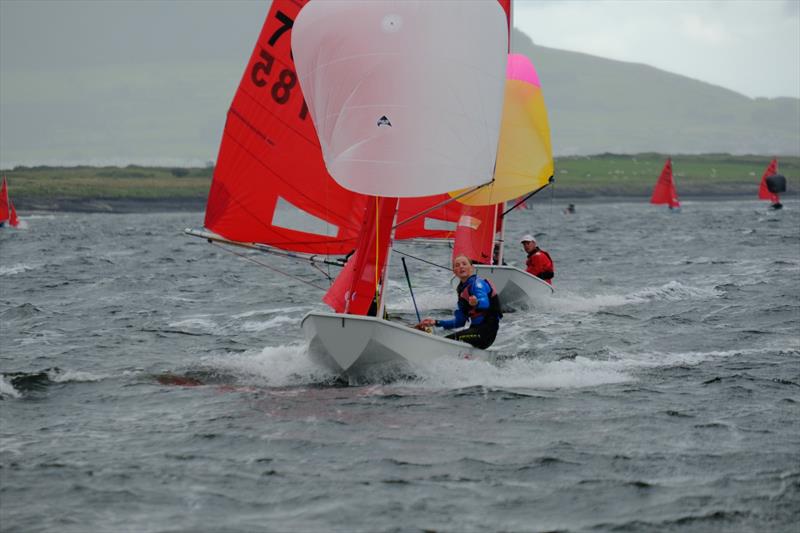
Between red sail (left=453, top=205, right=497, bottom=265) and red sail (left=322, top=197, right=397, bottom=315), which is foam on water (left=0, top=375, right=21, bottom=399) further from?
red sail (left=453, top=205, right=497, bottom=265)

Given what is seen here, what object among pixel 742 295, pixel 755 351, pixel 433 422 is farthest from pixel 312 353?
pixel 742 295

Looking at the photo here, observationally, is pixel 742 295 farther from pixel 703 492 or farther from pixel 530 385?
pixel 703 492

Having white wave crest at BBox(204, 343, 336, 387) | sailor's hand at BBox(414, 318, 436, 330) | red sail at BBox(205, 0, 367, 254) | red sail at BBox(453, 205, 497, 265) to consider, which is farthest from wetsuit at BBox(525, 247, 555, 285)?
sailor's hand at BBox(414, 318, 436, 330)

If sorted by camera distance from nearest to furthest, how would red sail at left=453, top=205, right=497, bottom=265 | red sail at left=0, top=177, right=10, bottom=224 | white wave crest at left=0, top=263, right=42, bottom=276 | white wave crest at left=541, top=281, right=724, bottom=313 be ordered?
1. red sail at left=453, top=205, right=497, bottom=265
2. white wave crest at left=541, top=281, right=724, bottom=313
3. white wave crest at left=0, top=263, right=42, bottom=276
4. red sail at left=0, top=177, right=10, bottom=224

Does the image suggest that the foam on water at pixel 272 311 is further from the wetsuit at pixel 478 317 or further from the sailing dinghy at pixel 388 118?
the wetsuit at pixel 478 317

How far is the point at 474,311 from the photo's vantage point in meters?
14.6

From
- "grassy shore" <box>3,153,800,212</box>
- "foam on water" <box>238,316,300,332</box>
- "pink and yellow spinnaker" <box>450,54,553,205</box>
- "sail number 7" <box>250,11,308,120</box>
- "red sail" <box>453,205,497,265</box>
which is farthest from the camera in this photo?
"grassy shore" <box>3,153,800,212</box>

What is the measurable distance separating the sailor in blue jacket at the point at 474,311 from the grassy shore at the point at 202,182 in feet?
306

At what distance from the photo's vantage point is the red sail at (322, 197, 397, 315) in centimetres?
1452

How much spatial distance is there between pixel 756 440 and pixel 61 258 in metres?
35.5

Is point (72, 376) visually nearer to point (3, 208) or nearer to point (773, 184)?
point (3, 208)

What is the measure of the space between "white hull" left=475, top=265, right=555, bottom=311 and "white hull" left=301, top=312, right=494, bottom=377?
344 inches

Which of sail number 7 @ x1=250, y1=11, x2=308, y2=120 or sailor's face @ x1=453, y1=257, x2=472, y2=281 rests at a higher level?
sail number 7 @ x1=250, y1=11, x2=308, y2=120

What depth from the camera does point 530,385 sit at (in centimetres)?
1407
